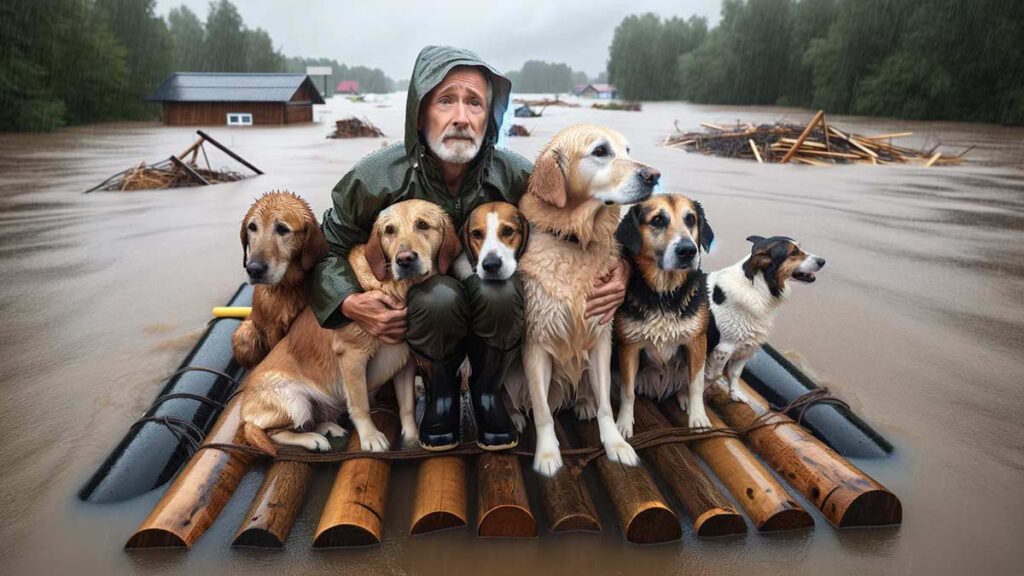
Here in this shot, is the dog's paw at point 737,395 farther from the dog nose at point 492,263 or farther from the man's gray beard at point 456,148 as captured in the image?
the man's gray beard at point 456,148

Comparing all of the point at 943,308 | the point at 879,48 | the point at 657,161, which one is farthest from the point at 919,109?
the point at 943,308

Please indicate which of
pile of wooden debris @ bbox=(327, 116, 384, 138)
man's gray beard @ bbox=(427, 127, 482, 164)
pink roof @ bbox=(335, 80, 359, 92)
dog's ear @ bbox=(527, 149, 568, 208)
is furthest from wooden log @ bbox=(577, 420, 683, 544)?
pink roof @ bbox=(335, 80, 359, 92)

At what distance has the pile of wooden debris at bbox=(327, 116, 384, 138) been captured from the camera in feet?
99.1

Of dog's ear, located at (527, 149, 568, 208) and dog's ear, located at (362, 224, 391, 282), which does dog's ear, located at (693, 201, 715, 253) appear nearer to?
dog's ear, located at (527, 149, 568, 208)

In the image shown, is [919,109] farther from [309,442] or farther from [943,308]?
[309,442]

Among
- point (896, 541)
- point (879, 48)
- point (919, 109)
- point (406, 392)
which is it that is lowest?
point (896, 541)

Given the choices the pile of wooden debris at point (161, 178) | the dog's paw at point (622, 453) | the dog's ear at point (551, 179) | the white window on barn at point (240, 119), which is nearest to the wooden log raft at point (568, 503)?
the dog's paw at point (622, 453)

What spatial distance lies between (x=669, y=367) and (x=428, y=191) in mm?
1767

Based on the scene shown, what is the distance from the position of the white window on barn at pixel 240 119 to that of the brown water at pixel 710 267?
24.1m

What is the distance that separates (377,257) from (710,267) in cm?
609

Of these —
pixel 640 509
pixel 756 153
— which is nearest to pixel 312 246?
pixel 640 509

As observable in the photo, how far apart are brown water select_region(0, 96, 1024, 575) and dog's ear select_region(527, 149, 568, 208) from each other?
5.37ft

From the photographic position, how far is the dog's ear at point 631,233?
10.5 feet

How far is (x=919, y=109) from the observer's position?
35.0 meters
